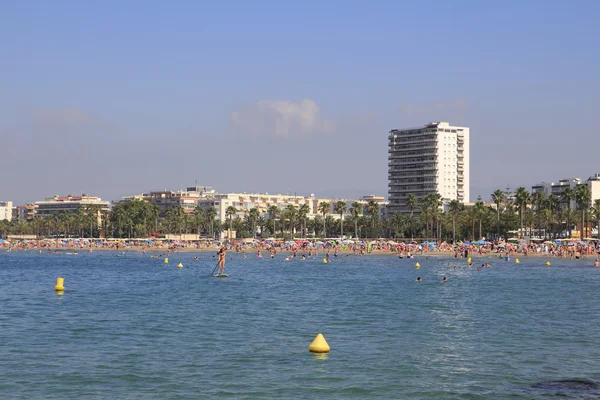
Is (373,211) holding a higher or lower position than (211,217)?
higher

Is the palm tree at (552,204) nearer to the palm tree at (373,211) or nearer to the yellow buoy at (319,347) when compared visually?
A: the palm tree at (373,211)

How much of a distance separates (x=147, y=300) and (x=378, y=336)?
1695 centimetres

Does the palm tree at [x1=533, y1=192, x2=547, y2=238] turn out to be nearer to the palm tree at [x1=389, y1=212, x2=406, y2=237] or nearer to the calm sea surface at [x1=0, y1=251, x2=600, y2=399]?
the palm tree at [x1=389, y1=212, x2=406, y2=237]

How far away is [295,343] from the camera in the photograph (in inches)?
965

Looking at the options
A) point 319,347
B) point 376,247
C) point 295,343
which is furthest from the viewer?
point 376,247

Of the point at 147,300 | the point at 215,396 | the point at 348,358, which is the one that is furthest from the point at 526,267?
the point at 215,396

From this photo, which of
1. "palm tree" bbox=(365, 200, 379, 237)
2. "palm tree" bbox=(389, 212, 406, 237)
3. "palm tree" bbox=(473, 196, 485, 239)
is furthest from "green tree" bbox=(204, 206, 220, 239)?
"palm tree" bbox=(473, 196, 485, 239)

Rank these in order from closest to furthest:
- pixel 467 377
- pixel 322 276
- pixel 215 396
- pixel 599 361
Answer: pixel 215 396 < pixel 467 377 < pixel 599 361 < pixel 322 276

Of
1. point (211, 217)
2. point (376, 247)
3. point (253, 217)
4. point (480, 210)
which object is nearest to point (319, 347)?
point (376, 247)

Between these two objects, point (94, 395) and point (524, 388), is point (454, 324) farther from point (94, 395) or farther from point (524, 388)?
point (94, 395)

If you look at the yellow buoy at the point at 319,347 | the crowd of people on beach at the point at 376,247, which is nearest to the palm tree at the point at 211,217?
the crowd of people on beach at the point at 376,247

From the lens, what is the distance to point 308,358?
21797mm

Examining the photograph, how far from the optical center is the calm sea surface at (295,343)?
18.2m

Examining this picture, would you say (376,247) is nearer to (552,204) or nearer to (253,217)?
(552,204)
